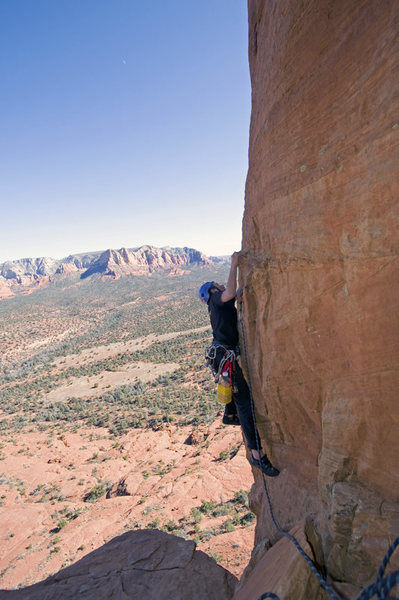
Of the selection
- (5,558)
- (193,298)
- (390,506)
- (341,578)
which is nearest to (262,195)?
(390,506)

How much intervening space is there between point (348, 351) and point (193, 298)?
322ft

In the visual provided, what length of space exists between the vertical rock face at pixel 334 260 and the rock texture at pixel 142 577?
240 cm

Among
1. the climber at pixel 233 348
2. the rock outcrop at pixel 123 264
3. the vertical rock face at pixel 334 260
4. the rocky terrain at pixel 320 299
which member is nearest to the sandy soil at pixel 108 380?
the rocky terrain at pixel 320 299

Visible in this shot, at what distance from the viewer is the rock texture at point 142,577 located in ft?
16.8

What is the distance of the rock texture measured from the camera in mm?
5133

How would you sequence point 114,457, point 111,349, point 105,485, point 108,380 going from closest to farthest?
1. point 105,485
2. point 114,457
3. point 108,380
4. point 111,349

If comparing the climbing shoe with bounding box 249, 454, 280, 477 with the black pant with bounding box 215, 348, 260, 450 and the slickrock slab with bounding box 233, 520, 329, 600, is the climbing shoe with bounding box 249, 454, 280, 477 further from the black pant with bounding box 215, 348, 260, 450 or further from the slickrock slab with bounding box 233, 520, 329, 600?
the slickrock slab with bounding box 233, 520, 329, 600

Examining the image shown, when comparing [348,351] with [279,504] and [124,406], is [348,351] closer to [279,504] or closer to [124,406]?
[279,504]

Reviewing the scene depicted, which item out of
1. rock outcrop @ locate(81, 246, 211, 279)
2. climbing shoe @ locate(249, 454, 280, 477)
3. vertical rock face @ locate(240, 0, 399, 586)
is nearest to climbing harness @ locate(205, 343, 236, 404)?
vertical rock face @ locate(240, 0, 399, 586)

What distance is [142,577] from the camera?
5.51 meters

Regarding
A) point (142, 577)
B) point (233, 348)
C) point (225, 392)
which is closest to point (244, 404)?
point (225, 392)

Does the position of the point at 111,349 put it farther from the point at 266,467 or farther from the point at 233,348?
the point at 266,467

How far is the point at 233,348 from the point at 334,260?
2.59 m

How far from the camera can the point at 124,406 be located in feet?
105
